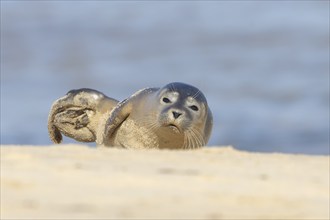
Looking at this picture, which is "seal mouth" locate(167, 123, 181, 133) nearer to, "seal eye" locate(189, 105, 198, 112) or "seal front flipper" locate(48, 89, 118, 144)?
"seal eye" locate(189, 105, 198, 112)

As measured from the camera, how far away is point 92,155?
735 cm

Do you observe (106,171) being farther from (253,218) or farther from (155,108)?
(155,108)

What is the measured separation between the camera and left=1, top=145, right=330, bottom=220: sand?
223 inches

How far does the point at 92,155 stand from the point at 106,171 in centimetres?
92

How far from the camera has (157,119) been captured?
11852mm

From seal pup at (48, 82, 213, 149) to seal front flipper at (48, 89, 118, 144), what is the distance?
2 cm

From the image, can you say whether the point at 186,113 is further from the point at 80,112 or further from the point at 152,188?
the point at 152,188

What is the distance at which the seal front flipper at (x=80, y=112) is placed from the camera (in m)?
14.3

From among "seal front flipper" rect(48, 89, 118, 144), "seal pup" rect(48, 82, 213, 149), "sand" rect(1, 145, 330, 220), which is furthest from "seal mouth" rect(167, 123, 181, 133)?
"sand" rect(1, 145, 330, 220)

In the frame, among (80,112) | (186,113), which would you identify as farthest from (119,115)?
(80,112)

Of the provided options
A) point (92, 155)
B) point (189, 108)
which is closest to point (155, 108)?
point (189, 108)

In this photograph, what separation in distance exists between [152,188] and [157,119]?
5820mm

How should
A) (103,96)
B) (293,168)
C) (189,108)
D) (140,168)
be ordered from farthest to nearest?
1. (103,96)
2. (189,108)
3. (293,168)
4. (140,168)

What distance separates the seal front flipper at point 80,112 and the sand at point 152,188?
6.89m
